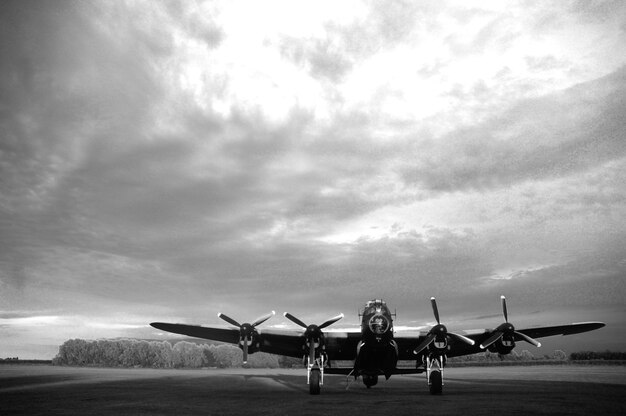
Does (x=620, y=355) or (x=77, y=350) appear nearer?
(x=620, y=355)

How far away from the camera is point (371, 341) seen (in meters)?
29.8

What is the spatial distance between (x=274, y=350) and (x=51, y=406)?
68.8 ft

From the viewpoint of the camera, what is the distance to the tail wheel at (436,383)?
2812 cm

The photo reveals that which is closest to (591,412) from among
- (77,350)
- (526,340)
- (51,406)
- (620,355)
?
(526,340)

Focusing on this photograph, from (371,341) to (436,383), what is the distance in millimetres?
4904

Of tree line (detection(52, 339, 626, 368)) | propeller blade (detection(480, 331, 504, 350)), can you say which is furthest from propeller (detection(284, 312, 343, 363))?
tree line (detection(52, 339, 626, 368))

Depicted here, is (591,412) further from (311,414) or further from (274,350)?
(274,350)

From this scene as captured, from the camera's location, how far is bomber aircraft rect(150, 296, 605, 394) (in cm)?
2966

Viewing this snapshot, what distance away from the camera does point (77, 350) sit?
153625 mm

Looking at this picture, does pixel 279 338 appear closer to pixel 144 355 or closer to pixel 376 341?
pixel 376 341

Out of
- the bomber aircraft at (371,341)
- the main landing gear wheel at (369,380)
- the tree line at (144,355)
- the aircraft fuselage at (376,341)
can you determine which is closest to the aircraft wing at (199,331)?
the bomber aircraft at (371,341)

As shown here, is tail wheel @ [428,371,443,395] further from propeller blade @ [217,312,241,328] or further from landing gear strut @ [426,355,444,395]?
propeller blade @ [217,312,241,328]

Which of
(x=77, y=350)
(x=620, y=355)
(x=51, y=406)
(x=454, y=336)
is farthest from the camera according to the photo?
(x=77, y=350)

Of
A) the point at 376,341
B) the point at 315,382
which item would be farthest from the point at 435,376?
the point at 315,382
